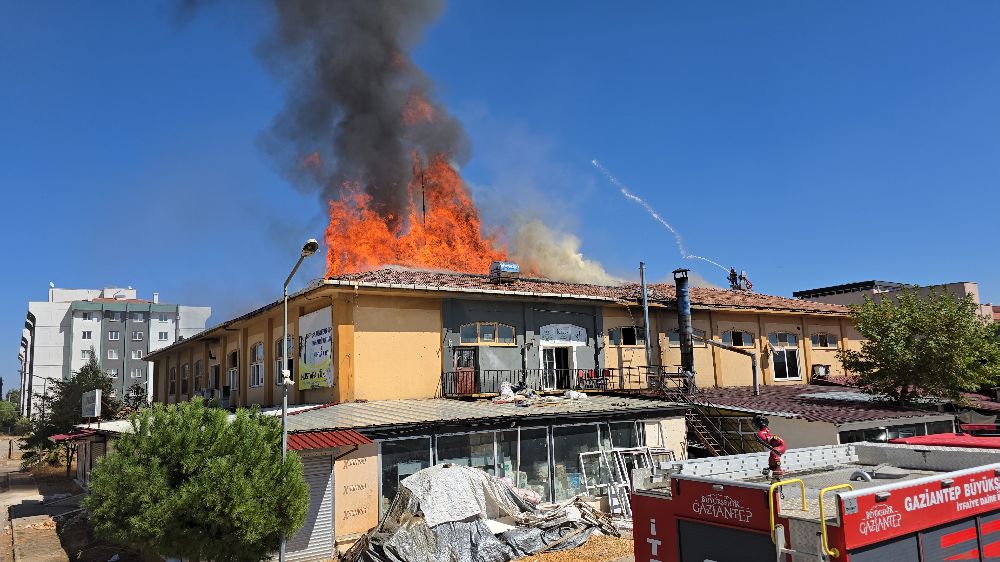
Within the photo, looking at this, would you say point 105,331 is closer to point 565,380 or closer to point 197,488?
point 565,380

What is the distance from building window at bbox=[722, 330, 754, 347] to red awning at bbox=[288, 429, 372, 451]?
66.9 ft

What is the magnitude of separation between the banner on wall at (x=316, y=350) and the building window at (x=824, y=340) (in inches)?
1007

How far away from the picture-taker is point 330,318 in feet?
69.3

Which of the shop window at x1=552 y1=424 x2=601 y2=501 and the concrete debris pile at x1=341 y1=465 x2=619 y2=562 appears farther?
the shop window at x1=552 y1=424 x2=601 y2=501

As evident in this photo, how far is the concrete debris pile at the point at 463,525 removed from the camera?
1501 cm

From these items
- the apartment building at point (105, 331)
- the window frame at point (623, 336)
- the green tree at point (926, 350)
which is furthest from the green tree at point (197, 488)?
the apartment building at point (105, 331)

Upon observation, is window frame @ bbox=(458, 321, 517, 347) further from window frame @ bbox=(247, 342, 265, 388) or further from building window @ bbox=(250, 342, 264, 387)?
building window @ bbox=(250, 342, 264, 387)

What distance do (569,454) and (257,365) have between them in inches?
529

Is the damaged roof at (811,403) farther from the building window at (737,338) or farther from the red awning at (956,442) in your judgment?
the red awning at (956,442)

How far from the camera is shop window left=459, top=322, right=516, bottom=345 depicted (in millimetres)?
23172

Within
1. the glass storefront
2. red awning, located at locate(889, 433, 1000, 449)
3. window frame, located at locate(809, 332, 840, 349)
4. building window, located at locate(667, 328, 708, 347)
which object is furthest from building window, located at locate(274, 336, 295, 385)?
window frame, located at locate(809, 332, 840, 349)

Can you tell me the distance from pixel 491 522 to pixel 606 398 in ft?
28.5

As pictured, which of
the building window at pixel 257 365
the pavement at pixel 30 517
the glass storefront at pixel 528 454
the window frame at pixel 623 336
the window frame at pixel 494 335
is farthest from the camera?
the window frame at pixel 623 336

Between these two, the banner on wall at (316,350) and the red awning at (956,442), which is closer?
the red awning at (956,442)
